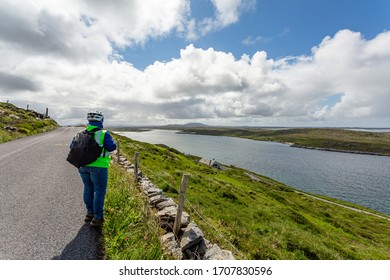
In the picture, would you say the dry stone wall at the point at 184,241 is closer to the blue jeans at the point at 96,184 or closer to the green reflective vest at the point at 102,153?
the blue jeans at the point at 96,184

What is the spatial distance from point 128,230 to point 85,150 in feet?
8.10

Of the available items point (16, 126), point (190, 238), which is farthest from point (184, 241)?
point (16, 126)

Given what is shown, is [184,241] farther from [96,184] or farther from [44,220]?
[44,220]

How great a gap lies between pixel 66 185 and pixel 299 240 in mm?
13875

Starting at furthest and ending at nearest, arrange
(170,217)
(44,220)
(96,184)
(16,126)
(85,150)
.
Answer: (16,126) < (170,217) < (44,220) < (96,184) < (85,150)

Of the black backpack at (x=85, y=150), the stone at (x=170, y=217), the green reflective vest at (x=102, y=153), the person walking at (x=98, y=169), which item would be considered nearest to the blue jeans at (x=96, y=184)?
the person walking at (x=98, y=169)

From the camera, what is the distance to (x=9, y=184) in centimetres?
938

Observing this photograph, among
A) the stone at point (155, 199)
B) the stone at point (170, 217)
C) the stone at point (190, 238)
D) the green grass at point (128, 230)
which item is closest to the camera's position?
the green grass at point (128, 230)

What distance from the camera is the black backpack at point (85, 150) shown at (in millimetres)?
5465

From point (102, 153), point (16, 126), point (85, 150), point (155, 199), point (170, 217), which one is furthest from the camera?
point (16, 126)

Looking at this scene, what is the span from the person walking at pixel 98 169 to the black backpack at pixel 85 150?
0.39 ft

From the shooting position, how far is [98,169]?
5.70 meters
